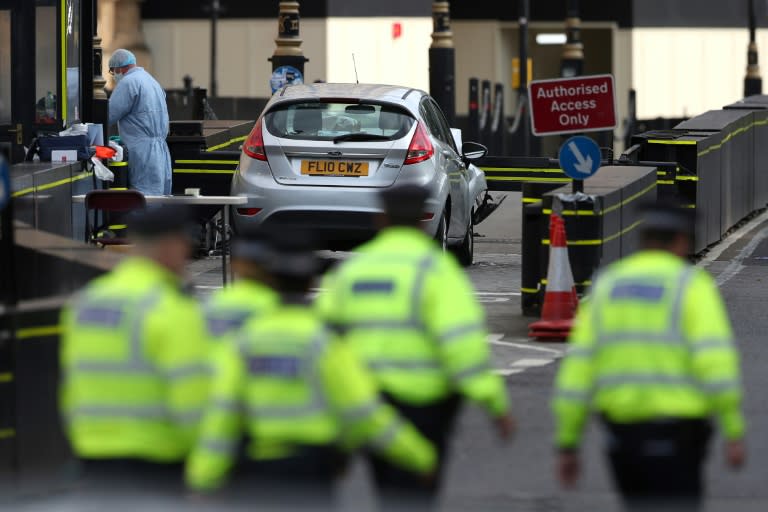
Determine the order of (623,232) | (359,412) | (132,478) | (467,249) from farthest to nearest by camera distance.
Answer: (467,249)
(623,232)
(132,478)
(359,412)

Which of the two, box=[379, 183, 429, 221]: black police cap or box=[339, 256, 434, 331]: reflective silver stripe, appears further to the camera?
box=[379, 183, 429, 221]: black police cap

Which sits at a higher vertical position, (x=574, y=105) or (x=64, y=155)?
(x=574, y=105)

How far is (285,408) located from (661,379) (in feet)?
4.31

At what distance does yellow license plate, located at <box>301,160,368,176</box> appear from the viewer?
Result: 1577 cm

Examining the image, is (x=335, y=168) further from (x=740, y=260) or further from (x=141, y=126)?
(x=740, y=260)

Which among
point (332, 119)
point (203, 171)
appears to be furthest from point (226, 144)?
point (332, 119)

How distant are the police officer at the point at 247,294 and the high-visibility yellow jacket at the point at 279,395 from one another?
178 mm

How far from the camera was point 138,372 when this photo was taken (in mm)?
5719

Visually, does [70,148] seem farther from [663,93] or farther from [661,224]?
[663,93]

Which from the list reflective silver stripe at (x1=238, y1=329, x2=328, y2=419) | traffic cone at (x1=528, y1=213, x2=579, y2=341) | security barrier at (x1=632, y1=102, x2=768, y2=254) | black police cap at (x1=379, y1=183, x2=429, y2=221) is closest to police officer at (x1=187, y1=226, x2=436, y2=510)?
reflective silver stripe at (x1=238, y1=329, x2=328, y2=419)

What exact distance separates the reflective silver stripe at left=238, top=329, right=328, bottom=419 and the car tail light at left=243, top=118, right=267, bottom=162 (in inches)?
411

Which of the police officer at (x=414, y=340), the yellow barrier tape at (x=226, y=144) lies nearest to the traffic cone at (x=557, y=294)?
the yellow barrier tape at (x=226, y=144)

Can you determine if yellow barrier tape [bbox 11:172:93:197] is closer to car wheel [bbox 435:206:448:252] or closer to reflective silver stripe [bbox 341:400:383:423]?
car wheel [bbox 435:206:448:252]

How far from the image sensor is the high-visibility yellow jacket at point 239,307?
5.86 meters
